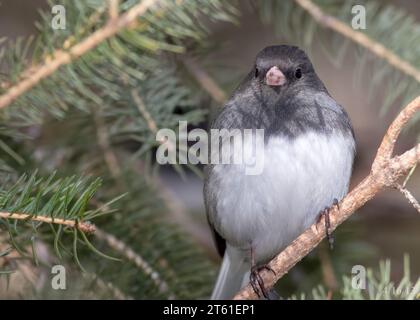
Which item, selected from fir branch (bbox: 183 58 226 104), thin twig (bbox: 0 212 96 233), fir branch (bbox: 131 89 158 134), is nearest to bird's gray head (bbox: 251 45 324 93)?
fir branch (bbox: 183 58 226 104)

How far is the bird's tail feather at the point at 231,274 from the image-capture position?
1.65m

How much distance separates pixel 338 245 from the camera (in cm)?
168

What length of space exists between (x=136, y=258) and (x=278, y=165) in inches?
14.4

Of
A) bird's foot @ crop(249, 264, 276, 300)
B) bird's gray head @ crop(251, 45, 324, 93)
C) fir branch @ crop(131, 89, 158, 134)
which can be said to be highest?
bird's gray head @ crop(251, 45, 324, 93)

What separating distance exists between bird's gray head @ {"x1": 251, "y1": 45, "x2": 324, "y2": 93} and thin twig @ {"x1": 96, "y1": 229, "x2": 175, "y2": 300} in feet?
1.72

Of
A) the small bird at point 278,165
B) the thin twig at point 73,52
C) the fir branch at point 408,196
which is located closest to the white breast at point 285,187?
the small bird at point 278,165

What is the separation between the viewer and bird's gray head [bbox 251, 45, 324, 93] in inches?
63.7

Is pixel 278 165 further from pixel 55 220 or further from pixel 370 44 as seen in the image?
pixel 55 220

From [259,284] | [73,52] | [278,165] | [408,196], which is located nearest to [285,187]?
[278,165]

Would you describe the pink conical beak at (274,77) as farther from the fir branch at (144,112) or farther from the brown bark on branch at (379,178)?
the brown bark on branch at (379,178)

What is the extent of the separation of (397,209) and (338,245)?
556 millimetres

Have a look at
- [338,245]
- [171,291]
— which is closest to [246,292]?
[171,291]

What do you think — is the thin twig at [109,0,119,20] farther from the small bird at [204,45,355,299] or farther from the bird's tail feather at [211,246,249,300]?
the bird's tail feather at [211,246,249,300]

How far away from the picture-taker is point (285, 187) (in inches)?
59.6
